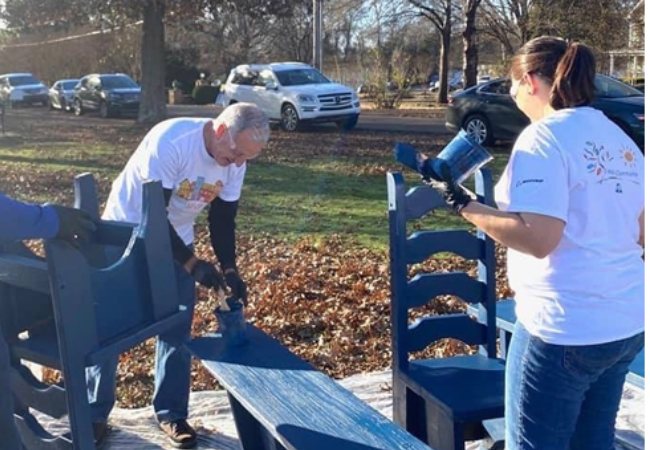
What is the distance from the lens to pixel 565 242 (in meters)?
2.35

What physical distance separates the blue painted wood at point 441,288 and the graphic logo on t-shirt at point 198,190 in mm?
957

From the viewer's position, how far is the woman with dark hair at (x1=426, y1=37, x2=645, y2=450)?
→ 2.29 meters

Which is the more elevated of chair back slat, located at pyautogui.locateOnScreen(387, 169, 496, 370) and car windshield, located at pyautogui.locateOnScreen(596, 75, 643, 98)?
car windshield, located at pyautogui.locateOnScreen(596, 75, 643, 98)

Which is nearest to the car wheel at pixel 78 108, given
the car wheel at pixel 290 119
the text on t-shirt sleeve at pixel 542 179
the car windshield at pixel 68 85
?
the car windshield at pixel 68 85

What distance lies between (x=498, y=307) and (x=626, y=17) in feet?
86.5

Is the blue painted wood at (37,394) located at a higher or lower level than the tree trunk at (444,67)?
lower

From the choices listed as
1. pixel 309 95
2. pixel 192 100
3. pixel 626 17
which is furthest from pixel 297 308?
pixel 192 100

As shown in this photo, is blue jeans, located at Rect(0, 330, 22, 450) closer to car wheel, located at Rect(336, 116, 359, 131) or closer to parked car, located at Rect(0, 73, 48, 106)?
car wheel, located at Rect(336, 116, 359, 131)

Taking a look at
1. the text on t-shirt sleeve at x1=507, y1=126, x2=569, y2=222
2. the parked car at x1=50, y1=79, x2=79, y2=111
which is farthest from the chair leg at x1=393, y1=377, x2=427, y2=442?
the parked car at x1=50, y1=79, x2=79, y2=111

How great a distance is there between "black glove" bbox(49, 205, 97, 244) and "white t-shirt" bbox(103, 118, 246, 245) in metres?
0.87

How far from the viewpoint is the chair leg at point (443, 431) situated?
326 cm

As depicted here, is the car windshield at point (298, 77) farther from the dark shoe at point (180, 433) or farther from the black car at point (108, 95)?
the dark shoe at point (180, 433)

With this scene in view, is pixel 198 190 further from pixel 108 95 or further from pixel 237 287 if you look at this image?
pixel 108 95

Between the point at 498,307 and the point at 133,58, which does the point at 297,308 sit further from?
the point at 133,58
